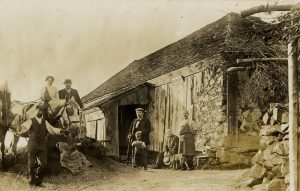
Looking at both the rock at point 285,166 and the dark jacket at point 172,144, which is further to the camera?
the dark jacket at point 172,144

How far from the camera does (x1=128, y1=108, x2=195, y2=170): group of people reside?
9047mm

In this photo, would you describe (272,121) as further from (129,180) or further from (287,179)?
(129,180)

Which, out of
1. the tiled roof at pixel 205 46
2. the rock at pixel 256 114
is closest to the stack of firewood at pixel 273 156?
the tiled roof at pixel 205 46

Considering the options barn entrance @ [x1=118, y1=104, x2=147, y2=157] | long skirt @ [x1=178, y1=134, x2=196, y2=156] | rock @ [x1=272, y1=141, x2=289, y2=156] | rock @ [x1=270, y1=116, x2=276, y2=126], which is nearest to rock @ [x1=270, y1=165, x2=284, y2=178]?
rock @ [x1=272, y1=141, x2=289, y2=156]

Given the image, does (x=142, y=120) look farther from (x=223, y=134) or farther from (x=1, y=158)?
(x=1, y=158)

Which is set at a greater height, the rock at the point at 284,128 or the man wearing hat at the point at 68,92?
the man wearing hat at the point at 68,92

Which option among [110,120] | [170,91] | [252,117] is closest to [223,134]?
[252,117]

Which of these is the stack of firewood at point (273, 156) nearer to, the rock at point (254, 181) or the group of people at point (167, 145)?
the rock at point (254, 181)

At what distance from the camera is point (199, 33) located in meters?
11.1

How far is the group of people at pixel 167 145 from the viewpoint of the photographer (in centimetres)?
905

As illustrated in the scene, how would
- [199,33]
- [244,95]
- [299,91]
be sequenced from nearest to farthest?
[299,91]
[244,95]
[199,33]

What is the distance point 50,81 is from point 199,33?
4.17 metres

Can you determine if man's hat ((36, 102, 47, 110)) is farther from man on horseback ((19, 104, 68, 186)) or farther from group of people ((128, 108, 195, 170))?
group of people ((128, 108, 195, 170))

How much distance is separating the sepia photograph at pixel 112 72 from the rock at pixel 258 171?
0.05 feet
